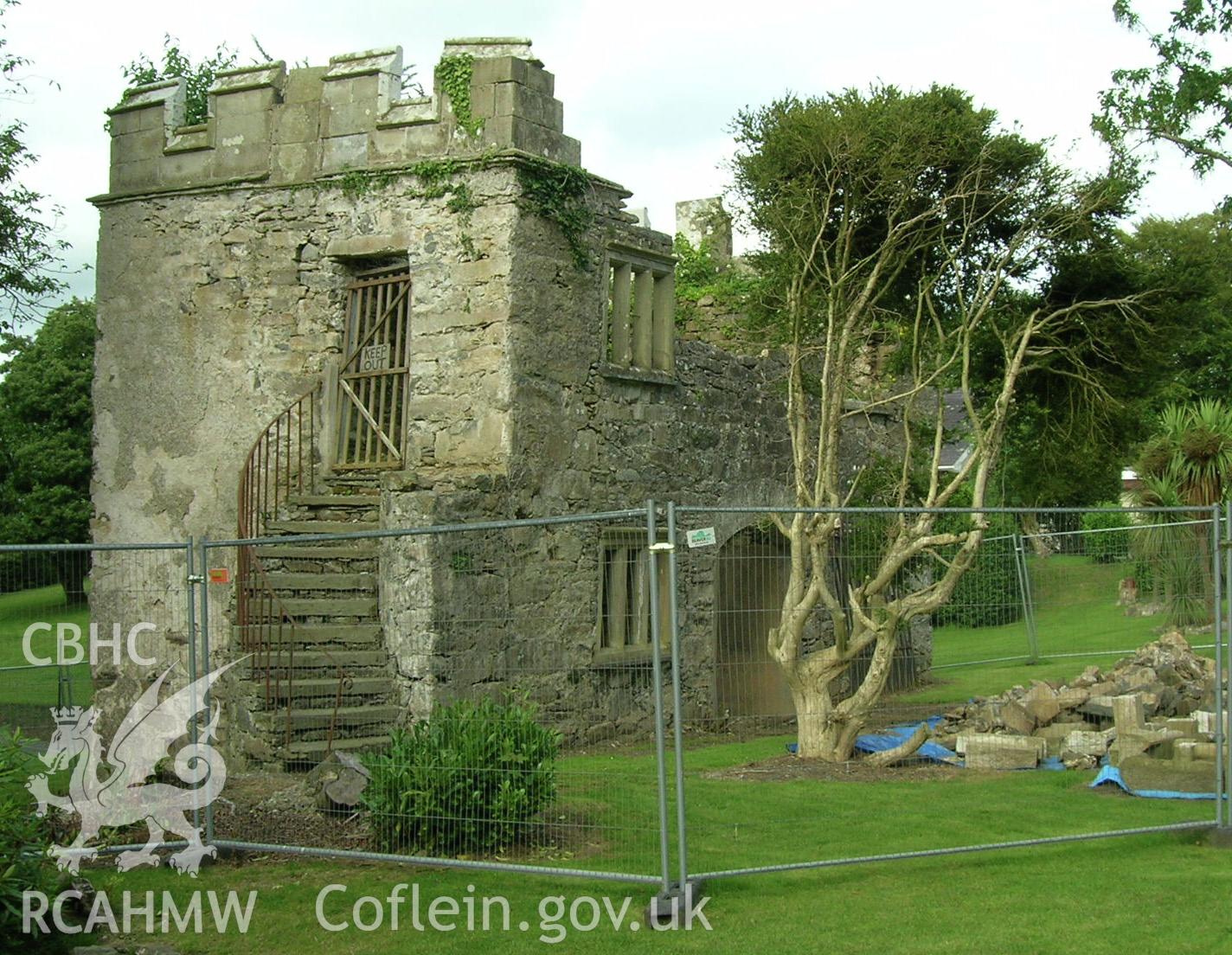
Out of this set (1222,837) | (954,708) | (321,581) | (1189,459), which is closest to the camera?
(1222,837)

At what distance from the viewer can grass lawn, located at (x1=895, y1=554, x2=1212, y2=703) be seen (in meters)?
9.36

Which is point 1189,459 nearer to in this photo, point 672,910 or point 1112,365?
point 1112,365

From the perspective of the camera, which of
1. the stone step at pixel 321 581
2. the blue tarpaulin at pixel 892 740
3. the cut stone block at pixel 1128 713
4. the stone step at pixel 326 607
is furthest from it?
the stone step at pixel 321 581

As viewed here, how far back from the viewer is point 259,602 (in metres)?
11.5

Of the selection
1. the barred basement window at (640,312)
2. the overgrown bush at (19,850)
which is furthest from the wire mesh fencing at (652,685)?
the barred basement window at (640,312)

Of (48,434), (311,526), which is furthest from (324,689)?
(48,434)

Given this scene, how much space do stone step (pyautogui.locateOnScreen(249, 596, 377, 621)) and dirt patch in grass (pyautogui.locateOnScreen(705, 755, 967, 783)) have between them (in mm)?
4038

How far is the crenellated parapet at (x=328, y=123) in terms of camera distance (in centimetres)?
1321

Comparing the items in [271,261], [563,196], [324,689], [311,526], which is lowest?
[324,689]

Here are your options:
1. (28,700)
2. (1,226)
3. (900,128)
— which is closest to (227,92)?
(1,226)

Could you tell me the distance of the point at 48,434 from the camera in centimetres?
3145

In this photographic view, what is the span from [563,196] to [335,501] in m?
3.61

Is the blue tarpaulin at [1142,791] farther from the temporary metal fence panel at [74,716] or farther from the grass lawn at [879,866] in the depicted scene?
the temporary metal fence panel at [74,716]

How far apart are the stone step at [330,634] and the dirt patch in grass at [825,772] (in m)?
3.84
